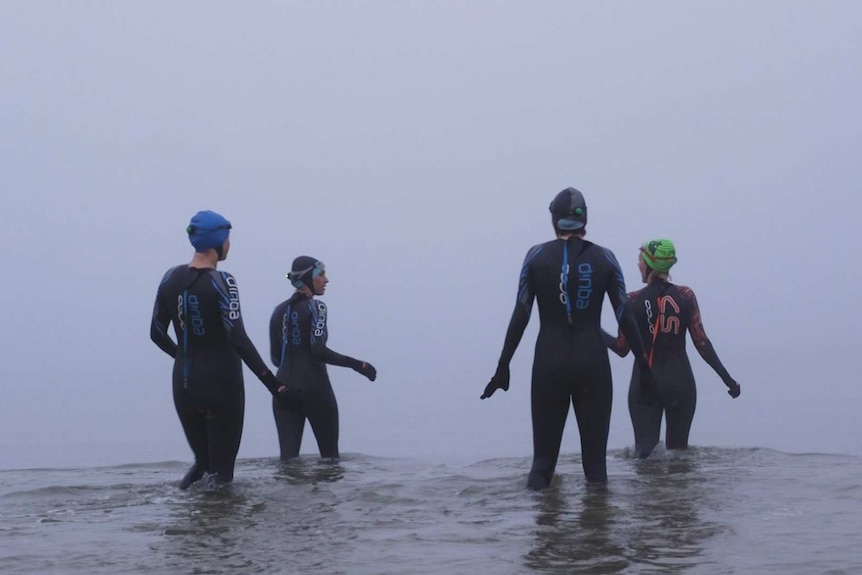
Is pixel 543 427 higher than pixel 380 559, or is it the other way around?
pixel 543 427

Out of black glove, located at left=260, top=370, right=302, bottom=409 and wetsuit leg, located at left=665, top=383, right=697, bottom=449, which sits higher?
black glove, located at left=260, top=370, right=302, bottom=409

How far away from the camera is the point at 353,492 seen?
377 inches

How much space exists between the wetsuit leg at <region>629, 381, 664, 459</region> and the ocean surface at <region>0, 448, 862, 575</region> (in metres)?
0.24

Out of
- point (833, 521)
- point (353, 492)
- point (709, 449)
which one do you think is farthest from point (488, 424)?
point (833, 521)

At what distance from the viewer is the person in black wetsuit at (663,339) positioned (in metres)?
11.9

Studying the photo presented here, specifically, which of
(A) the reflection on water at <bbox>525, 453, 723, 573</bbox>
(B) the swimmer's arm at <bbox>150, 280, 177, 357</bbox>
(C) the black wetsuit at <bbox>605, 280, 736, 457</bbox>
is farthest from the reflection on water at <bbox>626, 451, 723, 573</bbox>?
(B) the swimmer's arm at <bbox>150, 280, 177, 357</bbox>

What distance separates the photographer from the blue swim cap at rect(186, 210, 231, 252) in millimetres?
9367

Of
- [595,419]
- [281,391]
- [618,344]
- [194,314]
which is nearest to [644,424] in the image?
[618,344]

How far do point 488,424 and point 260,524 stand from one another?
23.3m

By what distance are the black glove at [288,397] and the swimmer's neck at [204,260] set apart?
1166 mm

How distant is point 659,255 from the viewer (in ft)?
39.3

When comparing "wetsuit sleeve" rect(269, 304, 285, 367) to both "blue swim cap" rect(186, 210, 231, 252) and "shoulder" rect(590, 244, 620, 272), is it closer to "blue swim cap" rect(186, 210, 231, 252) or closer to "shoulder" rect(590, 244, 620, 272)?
"blue swim cap" rect(186, 210, 231, 252)

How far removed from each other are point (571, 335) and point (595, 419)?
65 centimetres

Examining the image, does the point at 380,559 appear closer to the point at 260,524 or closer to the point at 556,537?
the point at 556,537
